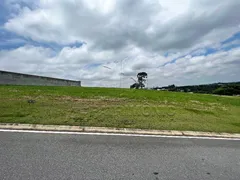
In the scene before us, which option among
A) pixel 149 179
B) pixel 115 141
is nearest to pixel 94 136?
pixel 115 141

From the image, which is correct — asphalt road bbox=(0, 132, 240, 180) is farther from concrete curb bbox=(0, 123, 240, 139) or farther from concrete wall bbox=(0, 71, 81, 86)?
concrete wall bbox=(0, 71, 81, 86)

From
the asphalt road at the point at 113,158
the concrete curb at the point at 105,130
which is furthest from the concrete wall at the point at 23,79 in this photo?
the asphalt road at the point at 113,158

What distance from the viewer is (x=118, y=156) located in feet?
11.2

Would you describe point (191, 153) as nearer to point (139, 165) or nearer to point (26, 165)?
point (139, 165)

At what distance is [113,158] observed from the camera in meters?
3.31

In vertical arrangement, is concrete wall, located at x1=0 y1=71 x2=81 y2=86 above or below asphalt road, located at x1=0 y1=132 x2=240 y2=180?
above

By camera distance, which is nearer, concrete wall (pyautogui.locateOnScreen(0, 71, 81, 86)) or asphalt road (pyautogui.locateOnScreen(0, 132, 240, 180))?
asphalt road (pyautogui.locateOnScreen(0, 132, 240, 180))

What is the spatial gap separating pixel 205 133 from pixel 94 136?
→ 3632 millimetres

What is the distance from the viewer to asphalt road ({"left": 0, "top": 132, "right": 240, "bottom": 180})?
2775mm

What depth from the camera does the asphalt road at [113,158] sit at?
9.11 ft

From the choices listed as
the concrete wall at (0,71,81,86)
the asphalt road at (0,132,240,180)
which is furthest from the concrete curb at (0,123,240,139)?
the concrete wall at (0,71,81,86)

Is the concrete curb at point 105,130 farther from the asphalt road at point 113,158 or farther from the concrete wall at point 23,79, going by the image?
the concrete wall at point 23,79

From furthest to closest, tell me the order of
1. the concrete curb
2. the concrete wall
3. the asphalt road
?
the concrete wall → the concrete curb → the asphalt road

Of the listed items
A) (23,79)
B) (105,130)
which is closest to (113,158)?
(105,130)
